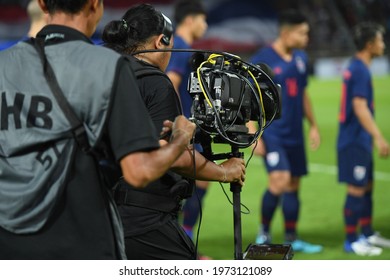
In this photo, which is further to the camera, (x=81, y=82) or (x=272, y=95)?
(x=272, y=95)

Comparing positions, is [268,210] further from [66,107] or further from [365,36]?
[66,107]

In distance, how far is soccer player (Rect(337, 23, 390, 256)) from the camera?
734cm

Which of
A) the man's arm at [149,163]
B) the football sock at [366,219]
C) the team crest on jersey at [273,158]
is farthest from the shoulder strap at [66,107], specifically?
the football sock at [366,219]

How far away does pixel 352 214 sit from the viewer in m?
7.36

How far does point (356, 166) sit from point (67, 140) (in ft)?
16.4

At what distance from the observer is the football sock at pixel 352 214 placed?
23.9 ft

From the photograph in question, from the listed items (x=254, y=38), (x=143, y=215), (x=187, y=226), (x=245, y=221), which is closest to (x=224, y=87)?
(x=143, y=215)

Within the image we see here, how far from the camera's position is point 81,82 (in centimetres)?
274

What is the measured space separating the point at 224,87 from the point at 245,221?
5167 millimetres

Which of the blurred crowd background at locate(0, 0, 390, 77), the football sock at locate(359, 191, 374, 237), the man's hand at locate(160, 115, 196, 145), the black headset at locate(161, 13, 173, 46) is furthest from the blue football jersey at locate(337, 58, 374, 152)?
the blurred crowd background at locate(0, 0, 390, 77)
